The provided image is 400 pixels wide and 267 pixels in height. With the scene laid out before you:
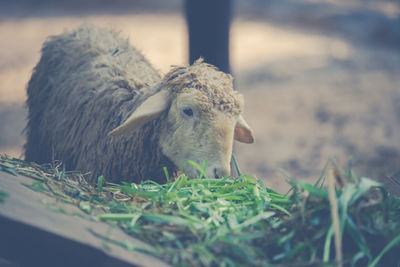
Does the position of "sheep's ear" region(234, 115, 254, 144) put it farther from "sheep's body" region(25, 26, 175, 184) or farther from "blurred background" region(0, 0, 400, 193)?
"blurred background" region(0, 0, 400, 193)

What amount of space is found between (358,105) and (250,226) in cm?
722

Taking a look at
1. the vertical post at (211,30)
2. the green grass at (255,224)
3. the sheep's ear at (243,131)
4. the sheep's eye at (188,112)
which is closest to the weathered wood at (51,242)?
the green grass at (255,224)

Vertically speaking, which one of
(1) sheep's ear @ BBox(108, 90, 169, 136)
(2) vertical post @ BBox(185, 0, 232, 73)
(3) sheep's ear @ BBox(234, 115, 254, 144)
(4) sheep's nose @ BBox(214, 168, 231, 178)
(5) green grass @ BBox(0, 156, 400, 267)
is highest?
(2) vertical post @ BBox(185, 0, 232, 73)

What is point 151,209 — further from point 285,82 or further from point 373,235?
point 285,82

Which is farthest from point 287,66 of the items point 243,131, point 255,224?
point 255,224

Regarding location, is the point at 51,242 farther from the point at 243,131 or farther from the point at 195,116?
the point at 243,131

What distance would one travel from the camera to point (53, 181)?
102 inches

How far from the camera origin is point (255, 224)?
2324 mm

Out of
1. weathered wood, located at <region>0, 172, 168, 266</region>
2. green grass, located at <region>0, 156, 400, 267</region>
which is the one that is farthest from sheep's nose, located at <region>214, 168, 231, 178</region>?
weathered wood, located at <region>0, 172, 168, 266</region>

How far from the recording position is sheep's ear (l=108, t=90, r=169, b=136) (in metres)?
3.02

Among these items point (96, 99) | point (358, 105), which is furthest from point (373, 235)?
point (358, 105)

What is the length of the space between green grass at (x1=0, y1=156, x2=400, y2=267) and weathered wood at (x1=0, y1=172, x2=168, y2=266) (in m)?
0.10

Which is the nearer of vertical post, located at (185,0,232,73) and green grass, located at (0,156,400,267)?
green grass, located at (0,156,400,267)

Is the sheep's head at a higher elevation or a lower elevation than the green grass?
higher
